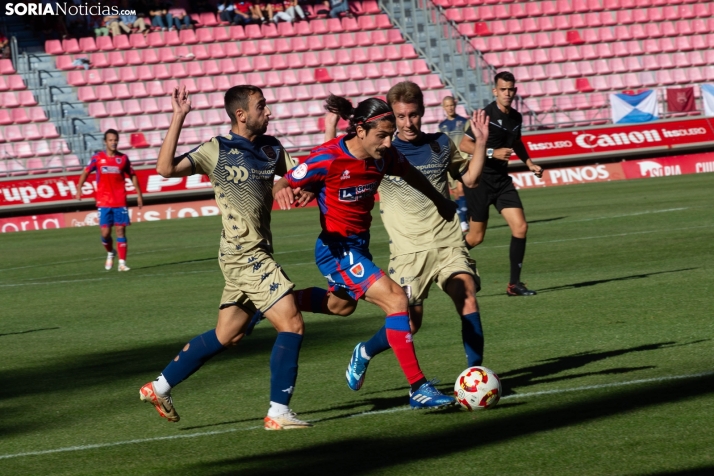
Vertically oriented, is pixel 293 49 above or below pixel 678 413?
above

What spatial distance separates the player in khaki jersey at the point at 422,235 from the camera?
706 cm

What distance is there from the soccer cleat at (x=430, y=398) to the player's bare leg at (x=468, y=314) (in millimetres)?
724

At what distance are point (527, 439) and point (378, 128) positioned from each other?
2010mm

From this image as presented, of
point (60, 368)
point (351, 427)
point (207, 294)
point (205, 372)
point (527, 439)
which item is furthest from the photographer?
point (207, 294)

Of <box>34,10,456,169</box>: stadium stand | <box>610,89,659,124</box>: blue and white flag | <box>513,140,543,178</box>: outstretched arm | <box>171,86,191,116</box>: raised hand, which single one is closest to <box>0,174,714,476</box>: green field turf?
<box>513,140,543,178</box>: outstretched arm

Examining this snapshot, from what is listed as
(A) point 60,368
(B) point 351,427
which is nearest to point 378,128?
(B) point 351,427

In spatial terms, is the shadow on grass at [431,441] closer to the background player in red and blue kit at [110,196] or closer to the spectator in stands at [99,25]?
the background player in red and blue kit at [110,196]

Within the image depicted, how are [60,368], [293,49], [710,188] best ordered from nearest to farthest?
[60,368] → [710,188] → [293,49]

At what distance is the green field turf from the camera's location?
17.9ft

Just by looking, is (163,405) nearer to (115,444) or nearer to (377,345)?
(115,444)

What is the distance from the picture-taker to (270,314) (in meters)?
6.38

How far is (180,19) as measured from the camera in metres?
35.3

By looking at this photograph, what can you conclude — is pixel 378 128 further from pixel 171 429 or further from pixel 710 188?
pixel 710 188

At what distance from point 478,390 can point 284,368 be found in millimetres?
1130
